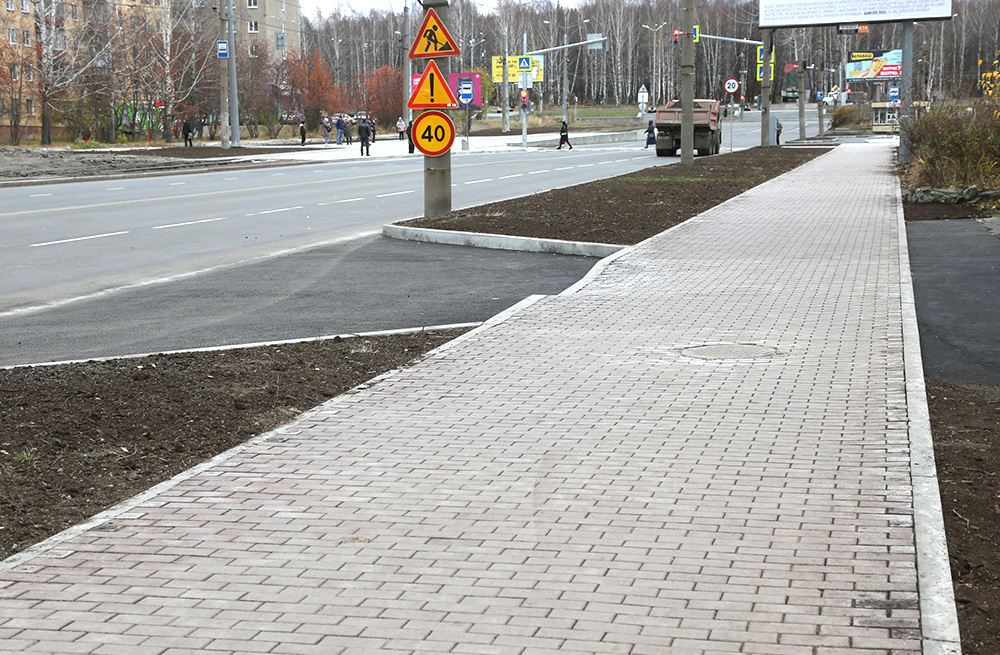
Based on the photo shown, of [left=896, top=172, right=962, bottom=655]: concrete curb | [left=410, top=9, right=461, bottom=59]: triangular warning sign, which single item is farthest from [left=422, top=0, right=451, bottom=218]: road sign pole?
[left=896, top=172, right=962, bottom=655]: concrete curb

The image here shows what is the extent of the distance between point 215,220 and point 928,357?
14.9 metres

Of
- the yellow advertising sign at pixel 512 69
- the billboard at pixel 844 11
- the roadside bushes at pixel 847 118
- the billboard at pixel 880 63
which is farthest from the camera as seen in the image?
the roadside bushes at pixel 847 118

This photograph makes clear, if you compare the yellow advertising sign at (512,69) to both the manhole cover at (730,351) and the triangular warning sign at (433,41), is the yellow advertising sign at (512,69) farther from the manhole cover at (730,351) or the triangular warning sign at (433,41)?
the manhole cover at (730,351)

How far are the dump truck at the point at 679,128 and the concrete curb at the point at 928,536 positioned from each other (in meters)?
41.5

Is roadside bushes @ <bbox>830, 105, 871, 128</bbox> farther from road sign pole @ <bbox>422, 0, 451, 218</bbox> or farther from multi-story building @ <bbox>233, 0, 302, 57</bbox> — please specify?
road sign pole @ <bbox>422, 0, 451, 218</bbox>

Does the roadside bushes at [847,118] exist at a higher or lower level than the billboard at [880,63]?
lower

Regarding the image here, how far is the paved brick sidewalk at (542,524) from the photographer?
3943 mm

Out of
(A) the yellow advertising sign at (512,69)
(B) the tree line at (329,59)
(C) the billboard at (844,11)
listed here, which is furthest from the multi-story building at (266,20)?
(C) the billboard at (844,11)

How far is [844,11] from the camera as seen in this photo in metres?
44.6

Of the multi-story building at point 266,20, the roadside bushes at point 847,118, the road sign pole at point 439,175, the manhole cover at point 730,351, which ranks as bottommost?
the manhole cover at point 730,351

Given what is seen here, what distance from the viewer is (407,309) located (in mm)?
11180

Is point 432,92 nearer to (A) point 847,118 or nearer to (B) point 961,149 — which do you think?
(B) point 961,149

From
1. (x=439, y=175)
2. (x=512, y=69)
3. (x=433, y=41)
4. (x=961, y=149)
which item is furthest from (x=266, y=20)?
(x=433, y=41)

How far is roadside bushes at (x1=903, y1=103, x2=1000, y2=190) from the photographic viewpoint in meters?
21.8
